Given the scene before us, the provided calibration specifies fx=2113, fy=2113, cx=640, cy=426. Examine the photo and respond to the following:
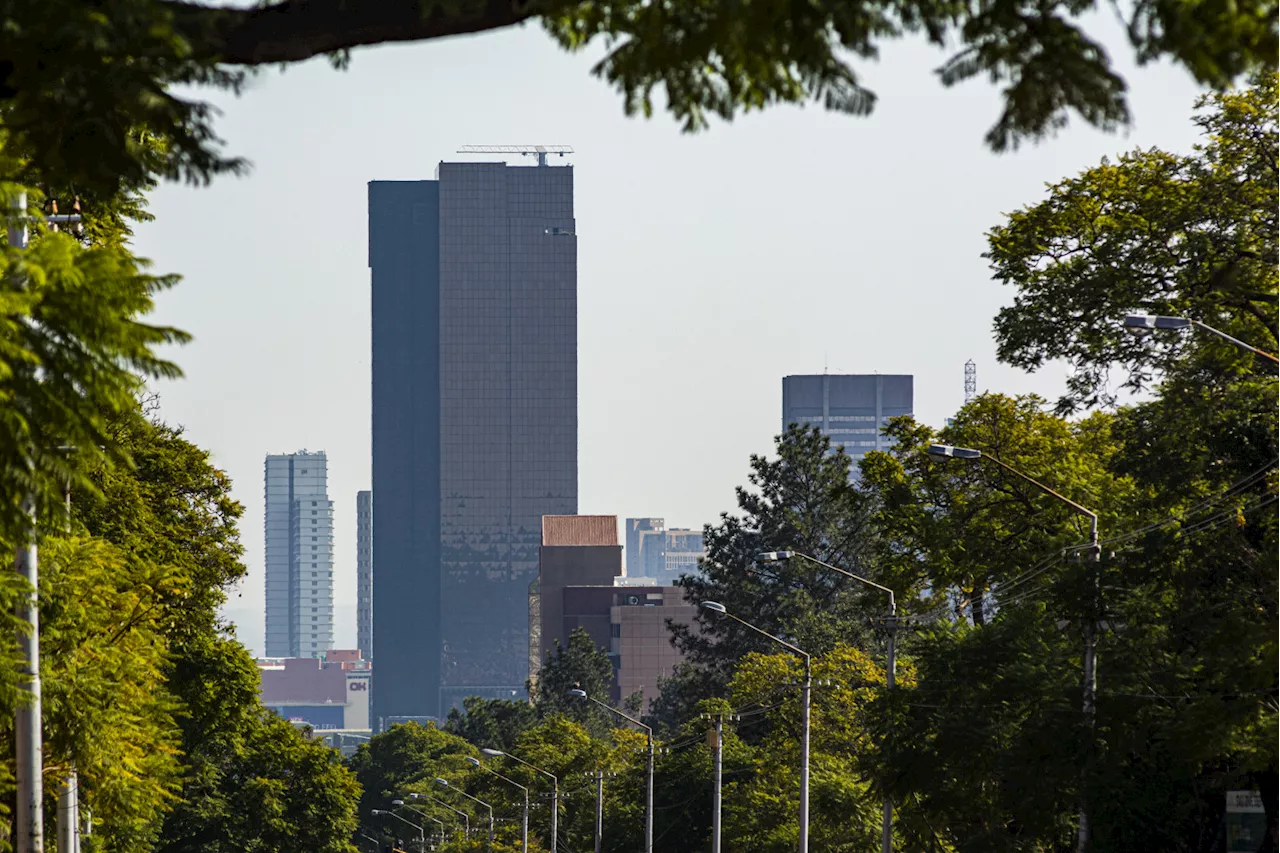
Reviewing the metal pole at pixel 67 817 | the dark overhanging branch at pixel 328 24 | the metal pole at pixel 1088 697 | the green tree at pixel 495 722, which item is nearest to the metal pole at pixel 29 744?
the metal pole at pixel 67 817

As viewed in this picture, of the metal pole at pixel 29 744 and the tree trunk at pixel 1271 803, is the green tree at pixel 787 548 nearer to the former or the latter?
the tree trunk at pixel 1271 803

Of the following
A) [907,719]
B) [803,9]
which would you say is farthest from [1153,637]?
[803,9]

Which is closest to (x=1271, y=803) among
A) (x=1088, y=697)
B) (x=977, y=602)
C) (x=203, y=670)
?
(x=1088, y=697)

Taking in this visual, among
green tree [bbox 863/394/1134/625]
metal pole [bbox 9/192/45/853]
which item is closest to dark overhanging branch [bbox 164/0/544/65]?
metal pole [bbox 9/192/45/853]

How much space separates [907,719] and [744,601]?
61473mm

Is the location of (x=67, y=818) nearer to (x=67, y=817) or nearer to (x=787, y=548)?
(x=67, y=817)

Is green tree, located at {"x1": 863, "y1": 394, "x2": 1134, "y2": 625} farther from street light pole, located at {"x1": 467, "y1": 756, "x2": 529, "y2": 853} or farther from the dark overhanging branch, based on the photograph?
street light pole, located at {"x1": 467, "y1": 756, "x2": 529, "y2": 853}

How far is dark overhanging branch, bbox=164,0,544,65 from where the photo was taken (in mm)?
7938

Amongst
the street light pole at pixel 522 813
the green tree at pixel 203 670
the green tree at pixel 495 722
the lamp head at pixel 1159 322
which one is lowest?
the green tree at pixel 495 722

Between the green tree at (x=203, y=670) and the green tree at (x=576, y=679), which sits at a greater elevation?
the green tree at (x=203, y=670)

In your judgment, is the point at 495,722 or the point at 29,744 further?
the point at 495,722

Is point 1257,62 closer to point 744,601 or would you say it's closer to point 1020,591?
point 1020,591

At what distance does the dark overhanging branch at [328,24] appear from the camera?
7.94m

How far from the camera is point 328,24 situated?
8445 mm
